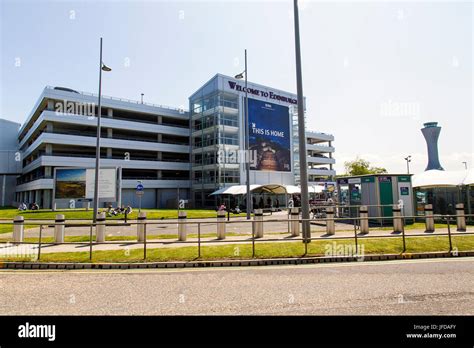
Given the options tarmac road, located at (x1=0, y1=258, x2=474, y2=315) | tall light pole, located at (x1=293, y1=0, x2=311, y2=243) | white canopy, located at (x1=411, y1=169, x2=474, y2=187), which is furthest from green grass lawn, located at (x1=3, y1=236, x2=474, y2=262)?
white canopy, located at (x1=411, y1=169, x2=474, y2=187)

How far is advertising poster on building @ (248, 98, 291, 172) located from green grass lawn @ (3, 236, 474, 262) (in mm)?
33627

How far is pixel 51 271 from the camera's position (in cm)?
755

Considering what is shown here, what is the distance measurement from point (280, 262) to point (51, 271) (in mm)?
6292

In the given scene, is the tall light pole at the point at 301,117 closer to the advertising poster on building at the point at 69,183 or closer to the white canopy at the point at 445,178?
the white canopy at the point at 445,178

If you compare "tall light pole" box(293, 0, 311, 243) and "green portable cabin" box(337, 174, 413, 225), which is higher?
"tall light pole" box(293, 0, 311, 243)

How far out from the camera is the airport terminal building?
128ft

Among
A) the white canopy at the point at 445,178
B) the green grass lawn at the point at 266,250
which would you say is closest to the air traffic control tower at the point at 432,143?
the white canopy at the point at 445,178

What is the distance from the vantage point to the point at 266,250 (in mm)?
9133

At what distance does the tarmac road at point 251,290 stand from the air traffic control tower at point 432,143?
38.7 meters

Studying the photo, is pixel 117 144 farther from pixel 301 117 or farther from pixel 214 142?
pixel 301 117

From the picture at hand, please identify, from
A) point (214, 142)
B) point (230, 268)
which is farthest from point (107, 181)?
point (214, 142)

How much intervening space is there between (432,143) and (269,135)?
77.3 feet

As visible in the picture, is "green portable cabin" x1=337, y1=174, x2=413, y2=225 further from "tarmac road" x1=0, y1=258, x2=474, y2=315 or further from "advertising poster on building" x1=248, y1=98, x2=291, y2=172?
"advertising poster on building" x1=248, y1=98, x2=291, y2=172
